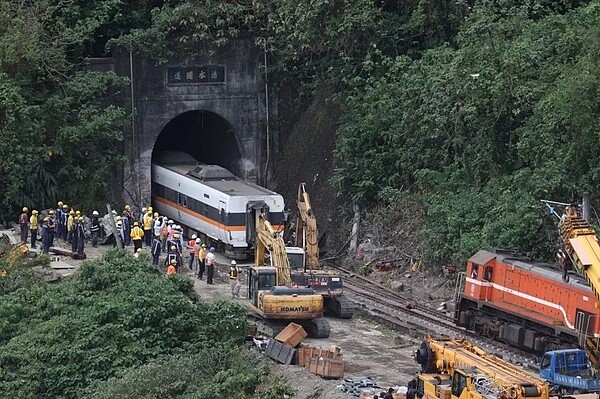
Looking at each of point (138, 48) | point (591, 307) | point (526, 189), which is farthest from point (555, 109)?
point (138, 48)

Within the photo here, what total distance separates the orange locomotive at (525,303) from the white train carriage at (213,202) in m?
11.4

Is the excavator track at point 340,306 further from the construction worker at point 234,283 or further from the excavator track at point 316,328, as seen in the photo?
the construction worker at point 234,283

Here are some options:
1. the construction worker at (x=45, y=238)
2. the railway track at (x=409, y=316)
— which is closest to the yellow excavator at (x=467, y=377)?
the railway track at (x=409, y=316)

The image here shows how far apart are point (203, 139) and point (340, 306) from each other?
21.8 m

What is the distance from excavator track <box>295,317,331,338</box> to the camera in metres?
35.8

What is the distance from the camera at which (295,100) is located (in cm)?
5422

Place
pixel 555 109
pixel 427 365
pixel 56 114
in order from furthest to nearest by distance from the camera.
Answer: pixel 56 114
pixel 555 109
pixel 427 365

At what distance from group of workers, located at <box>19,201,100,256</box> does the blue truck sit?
2012 centimetres

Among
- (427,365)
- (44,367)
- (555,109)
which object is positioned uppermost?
(555,109)

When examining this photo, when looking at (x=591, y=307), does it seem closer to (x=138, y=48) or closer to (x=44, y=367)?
(x=44, y=367)

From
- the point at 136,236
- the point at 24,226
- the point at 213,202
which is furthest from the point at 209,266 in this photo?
the point at 24,226

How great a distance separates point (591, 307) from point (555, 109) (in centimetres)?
888

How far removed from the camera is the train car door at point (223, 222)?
46281 millimetres

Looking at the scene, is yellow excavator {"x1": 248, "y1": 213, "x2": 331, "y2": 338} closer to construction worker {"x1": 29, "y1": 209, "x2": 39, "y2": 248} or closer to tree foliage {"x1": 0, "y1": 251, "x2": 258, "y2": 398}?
tree foliage {"x1": 0, "y1": 251, "x2": 258, "y2": 398}
